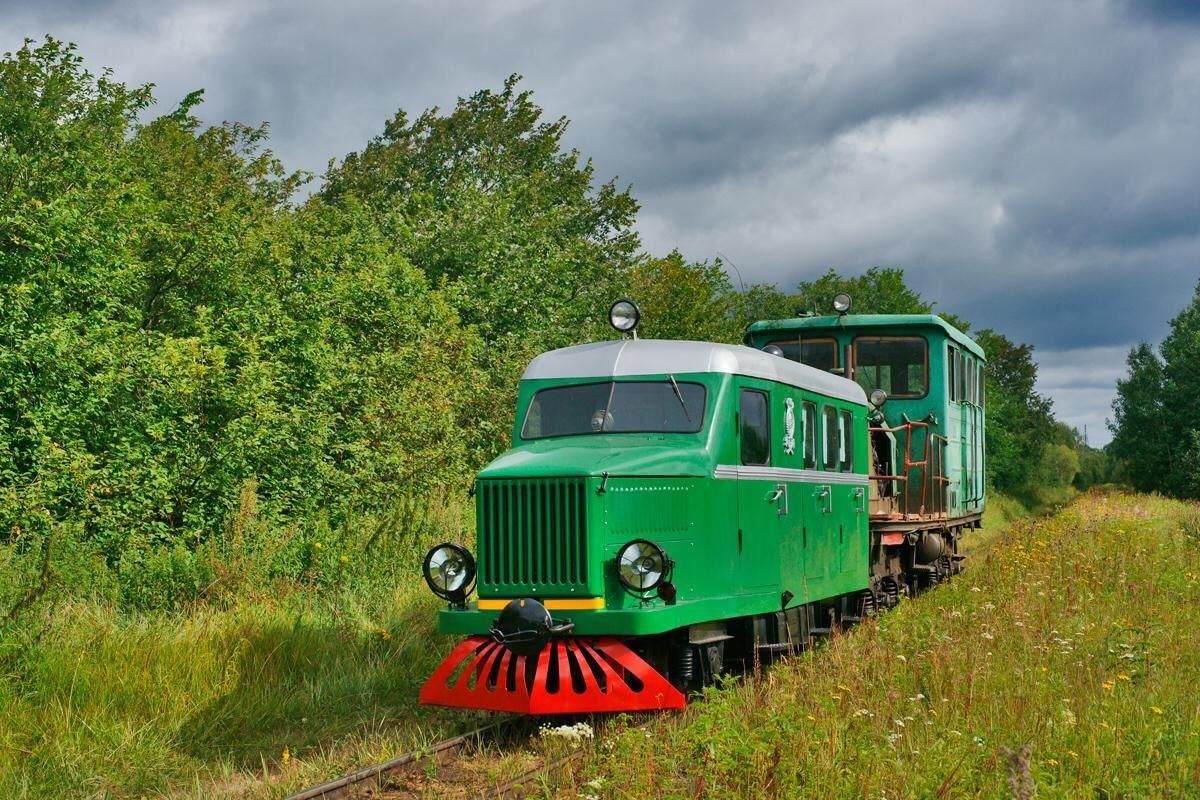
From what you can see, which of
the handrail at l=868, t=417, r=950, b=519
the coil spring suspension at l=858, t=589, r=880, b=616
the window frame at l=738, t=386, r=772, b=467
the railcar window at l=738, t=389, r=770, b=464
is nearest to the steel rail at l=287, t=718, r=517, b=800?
the window frame at l=738, t=386, r=772, b=467

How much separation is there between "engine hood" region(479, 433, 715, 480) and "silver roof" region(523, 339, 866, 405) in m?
0.52

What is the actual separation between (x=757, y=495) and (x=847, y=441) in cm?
279

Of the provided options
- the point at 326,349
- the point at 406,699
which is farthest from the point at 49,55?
the point at 406,699

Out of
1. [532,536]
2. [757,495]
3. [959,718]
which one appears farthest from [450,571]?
[959,718]

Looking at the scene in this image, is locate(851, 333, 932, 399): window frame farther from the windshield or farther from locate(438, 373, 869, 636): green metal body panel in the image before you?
the windshield

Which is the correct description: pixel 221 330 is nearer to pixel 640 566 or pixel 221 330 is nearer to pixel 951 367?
pixel 951 367

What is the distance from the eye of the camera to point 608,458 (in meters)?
8.67

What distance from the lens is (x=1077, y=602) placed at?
12047 mm

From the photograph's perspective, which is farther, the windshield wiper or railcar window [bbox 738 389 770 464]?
railcar window [bbox 738 389 770 464]

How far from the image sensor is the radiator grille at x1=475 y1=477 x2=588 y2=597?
8336 mm

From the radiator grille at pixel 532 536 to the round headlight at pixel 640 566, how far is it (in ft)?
Result: 0.83

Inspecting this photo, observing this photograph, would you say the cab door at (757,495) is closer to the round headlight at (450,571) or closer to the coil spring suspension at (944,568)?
the round headlight at (450,571)

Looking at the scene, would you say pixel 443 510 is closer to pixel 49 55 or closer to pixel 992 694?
pixel 992 694

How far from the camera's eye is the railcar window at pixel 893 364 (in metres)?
16.5
